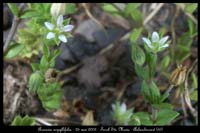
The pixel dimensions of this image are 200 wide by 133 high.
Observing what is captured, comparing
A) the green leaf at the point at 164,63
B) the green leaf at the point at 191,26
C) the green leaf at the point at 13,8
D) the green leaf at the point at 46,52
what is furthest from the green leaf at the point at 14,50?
the green leaf at the point at 191,26

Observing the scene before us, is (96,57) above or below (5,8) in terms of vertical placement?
below

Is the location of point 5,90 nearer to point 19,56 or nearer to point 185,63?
point 19,56

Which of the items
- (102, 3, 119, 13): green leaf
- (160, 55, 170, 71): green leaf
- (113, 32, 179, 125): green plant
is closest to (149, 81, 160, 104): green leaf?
(113, 32, 179, 125): green plant

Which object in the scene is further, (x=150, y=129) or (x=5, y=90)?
(x=5, y=90)

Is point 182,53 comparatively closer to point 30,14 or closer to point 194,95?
point 194,95

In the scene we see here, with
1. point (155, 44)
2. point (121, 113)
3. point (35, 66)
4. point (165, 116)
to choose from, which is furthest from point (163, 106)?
point (35, 66)

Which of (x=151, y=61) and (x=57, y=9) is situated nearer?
(x=151, y=61)

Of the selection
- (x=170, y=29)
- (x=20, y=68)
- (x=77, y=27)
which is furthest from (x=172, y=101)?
(x=20, y=68)
